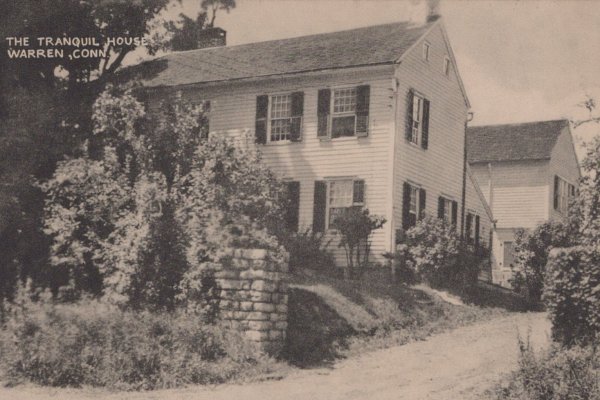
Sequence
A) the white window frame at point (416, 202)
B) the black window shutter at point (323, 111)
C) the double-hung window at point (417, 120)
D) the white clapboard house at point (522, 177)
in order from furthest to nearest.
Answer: the white clapboard house at point (522, 177) → the white window frame at point (416, 202) → the double-hung window at point (417, 120) → the black window shutter at point (323, 111)

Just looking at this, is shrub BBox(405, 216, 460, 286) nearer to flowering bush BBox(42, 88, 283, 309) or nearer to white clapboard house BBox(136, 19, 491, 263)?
white clapboard house BBox(136, 19, 491, 263)

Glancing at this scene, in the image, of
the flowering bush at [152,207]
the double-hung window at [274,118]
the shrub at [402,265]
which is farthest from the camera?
the double-hung window at [274,118]

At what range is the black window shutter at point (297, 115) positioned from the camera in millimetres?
23656

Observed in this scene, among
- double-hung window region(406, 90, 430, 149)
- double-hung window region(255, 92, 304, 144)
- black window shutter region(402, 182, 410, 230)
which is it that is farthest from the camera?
double-hung window region(255, 92, 304, 144)

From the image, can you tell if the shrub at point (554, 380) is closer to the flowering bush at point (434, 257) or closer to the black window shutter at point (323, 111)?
the flowering bush at point (434, 257)

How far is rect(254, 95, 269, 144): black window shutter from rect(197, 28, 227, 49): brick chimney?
7779 millimetres

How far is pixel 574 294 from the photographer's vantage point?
12844 millimetres

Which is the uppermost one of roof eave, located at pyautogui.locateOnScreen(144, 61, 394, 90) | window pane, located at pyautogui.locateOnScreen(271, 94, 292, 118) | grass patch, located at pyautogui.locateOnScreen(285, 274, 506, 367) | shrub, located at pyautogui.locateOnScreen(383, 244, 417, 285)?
roof eave, located at pyautogui.locateOnScreen(144, 61, 394, 90)

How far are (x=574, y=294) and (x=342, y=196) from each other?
10769 mm

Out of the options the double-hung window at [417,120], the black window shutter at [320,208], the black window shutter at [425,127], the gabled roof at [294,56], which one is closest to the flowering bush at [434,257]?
the black window shutter at [320,208]

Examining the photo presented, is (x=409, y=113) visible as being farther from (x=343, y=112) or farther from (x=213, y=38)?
(x=213, y=38)

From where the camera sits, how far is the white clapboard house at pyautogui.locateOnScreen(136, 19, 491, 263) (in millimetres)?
22406

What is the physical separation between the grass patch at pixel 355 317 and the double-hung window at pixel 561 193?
1629 cm

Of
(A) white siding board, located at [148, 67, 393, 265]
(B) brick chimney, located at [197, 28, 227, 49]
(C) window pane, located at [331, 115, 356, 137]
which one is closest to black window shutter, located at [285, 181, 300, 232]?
(A) white siding board, located at [148, 67, 393, 265]
